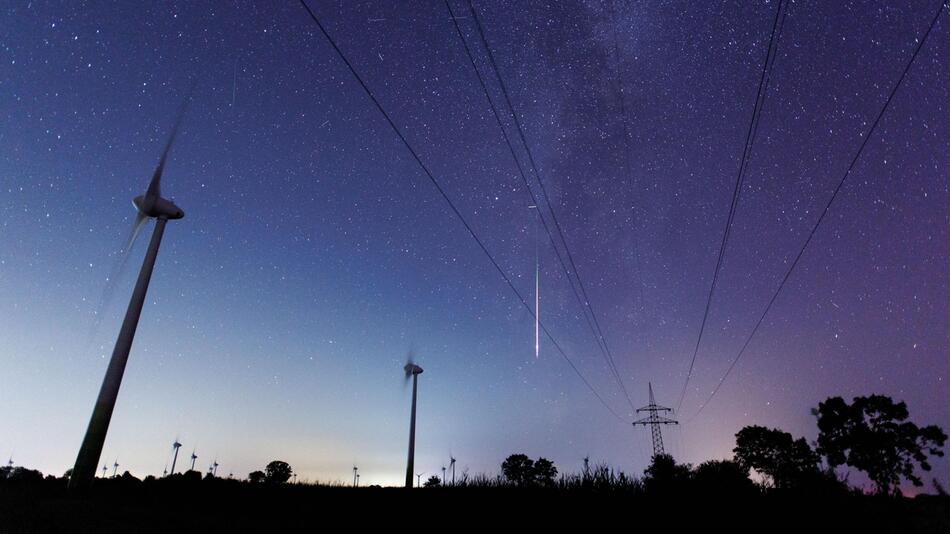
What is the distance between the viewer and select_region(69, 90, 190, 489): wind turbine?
2955cm

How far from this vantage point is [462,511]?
13.0m

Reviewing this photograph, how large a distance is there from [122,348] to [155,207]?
12.4m

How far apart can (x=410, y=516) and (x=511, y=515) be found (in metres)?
2.63

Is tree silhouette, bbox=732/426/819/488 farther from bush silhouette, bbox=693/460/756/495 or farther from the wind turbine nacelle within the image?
the wind turbine nacelle

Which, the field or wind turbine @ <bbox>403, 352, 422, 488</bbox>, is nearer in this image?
the field

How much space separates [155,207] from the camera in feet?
130

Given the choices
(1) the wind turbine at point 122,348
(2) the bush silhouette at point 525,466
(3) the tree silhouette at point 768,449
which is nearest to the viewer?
(1) the wind turbine at point 122,348

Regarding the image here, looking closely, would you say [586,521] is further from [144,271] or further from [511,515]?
[144,271]

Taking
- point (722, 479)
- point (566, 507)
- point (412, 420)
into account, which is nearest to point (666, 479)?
point (722, 479)

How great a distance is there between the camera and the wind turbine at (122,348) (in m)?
29.6

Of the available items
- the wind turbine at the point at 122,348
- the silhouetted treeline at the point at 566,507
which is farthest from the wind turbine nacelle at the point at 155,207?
the silhouetted treeline at the point at 566,507

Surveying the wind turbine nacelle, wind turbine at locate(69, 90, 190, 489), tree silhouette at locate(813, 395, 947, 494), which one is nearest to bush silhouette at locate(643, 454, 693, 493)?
wind turbine at locate(69, 90, 190, 489)

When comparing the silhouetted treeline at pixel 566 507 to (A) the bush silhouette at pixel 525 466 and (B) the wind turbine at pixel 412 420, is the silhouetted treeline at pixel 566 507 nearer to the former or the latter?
(B) the wind turbine at pixel 412 420

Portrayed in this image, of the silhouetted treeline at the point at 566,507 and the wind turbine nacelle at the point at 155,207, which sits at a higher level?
the wind turbine nacelle at the point at 155,207
